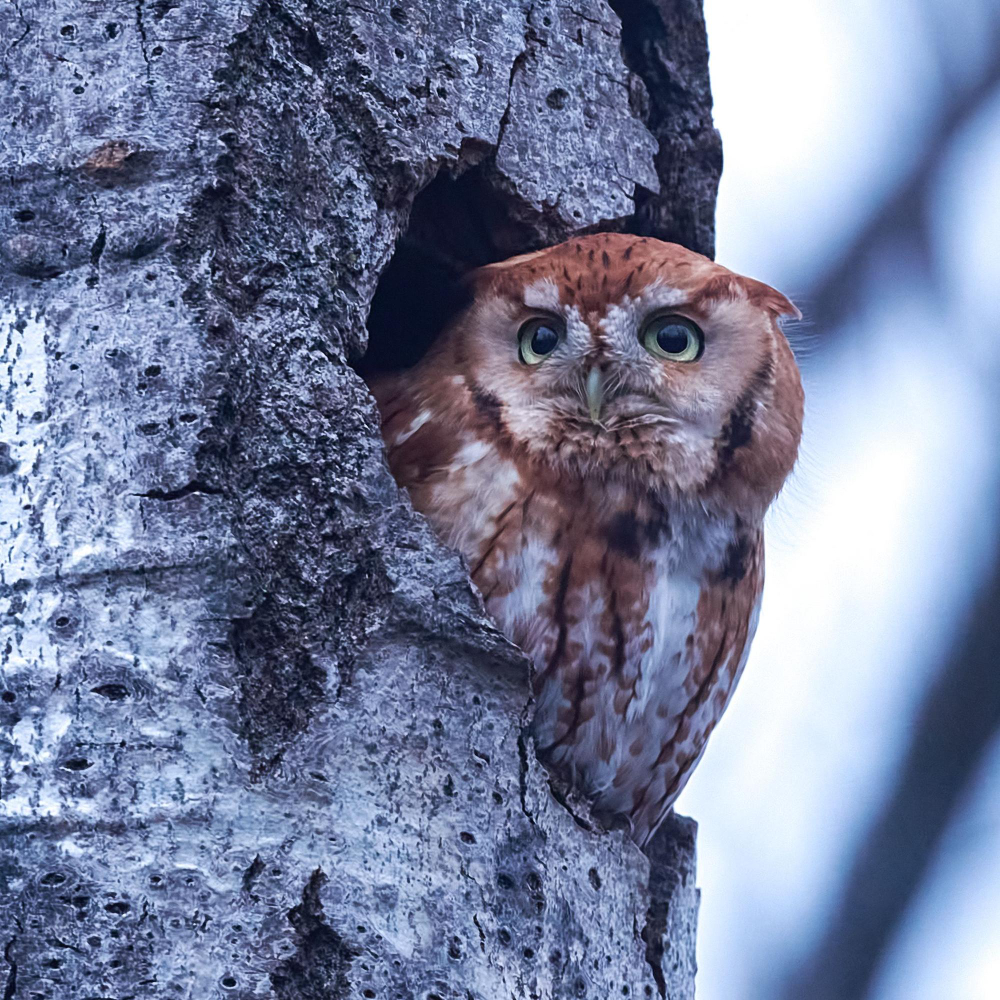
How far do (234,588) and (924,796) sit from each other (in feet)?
7.15

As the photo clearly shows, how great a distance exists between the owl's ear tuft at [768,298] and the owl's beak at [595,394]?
0.31m

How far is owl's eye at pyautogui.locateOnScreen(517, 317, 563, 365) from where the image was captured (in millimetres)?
1939

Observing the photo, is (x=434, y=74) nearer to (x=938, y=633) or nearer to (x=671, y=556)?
(x=671, y=556)

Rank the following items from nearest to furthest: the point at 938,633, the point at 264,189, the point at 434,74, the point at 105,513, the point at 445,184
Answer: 1. the point at 105,513
2. the point at 264,189
3. the point at 434,74
4. the point at 445,184
5. the point at 938,633

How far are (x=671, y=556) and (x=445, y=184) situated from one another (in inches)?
26.4

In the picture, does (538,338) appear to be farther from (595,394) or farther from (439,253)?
(439,253)

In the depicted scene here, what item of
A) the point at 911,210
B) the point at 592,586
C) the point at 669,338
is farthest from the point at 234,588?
the point at 911,210

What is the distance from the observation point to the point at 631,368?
1.89m

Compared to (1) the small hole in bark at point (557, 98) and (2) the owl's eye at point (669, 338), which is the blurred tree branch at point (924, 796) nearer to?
(2) the owl's eye at point (669, 338)

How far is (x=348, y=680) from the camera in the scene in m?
1.44

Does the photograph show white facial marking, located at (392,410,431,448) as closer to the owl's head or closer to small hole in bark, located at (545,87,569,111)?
the owl's head

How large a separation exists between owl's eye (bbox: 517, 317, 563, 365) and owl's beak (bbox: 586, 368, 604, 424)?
10 cm

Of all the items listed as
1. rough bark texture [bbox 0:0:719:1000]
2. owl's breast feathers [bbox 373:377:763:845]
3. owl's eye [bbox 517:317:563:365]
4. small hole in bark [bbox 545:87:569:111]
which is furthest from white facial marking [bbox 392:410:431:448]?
small hole in bark [bbox 545:87:569:111]

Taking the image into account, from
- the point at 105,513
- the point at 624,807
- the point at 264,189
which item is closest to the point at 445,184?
the point at 264,189
